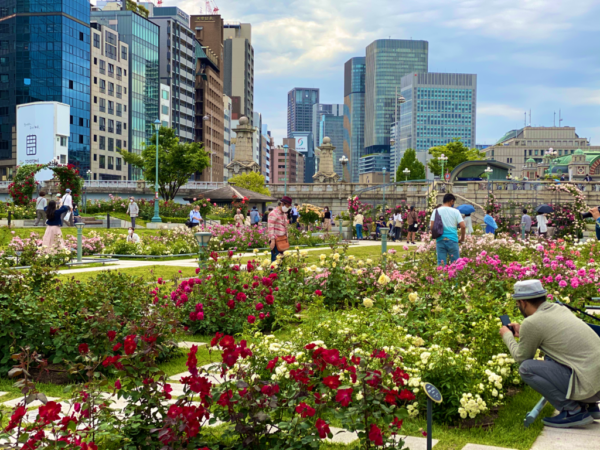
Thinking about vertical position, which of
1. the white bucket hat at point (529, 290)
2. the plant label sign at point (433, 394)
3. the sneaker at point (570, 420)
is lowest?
the sneaker at point (570, 420)

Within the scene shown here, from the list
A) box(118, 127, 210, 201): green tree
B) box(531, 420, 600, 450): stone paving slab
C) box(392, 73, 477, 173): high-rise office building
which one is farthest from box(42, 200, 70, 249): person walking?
box(392, 73, 477, 173): high-rise office building

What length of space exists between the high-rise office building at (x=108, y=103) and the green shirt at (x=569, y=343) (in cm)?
8939

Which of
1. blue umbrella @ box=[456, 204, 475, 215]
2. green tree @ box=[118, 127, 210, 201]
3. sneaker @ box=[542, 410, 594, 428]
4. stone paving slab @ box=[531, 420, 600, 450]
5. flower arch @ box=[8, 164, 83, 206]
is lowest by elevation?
stone paving slab @ box=[531, 420, 600, 450]

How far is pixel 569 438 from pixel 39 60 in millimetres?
92259

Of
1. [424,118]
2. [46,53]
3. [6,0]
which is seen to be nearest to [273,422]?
[46,53]

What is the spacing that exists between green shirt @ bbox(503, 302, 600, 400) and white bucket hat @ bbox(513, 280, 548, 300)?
0.36ft

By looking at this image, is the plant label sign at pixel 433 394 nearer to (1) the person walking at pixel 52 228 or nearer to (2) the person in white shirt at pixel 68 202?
(1) the person walking at pixel 52 228

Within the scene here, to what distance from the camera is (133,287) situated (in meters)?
7.11

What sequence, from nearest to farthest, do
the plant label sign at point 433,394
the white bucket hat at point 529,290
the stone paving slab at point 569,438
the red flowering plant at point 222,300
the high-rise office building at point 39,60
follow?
the plant label sign at point 433,394 < the stone paving slab at point 569,438 < the white bucket hat at point 529,290 < the red flowering plant at point 222,300 < the high-rise office building at point 39,60

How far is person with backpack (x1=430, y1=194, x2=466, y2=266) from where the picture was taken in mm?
10562

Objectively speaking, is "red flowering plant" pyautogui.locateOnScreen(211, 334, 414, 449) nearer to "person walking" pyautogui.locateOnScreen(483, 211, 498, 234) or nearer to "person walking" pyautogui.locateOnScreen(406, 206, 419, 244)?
"person walking" pyautogui.locateOnScreen(483, 211, 498, 234)

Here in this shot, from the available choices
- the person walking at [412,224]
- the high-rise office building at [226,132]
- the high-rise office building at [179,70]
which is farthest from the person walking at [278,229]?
the high-rise office building at [226,132]

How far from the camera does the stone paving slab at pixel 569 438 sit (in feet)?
13.8

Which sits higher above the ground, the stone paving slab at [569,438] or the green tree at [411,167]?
the green tree at [411,167]
